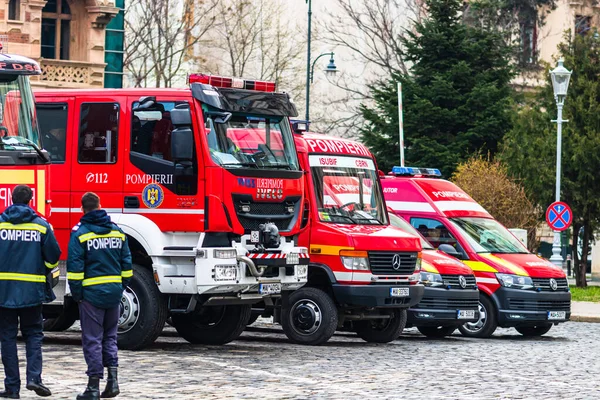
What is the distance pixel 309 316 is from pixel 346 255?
0.94 metres

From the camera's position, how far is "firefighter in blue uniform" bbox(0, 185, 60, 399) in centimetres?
1227

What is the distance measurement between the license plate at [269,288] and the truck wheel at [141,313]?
117cm

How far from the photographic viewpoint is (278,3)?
200 feet

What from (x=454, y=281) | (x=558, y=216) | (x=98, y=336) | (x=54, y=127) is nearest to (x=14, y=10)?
(x=558, y=216)

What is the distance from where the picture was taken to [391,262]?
63.5 feet

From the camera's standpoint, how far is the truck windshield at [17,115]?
15000 mm

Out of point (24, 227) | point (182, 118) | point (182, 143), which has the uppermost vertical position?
point (182, 118)

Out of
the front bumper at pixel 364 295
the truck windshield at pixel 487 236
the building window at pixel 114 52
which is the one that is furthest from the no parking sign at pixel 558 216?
the building window at pixel 114 52

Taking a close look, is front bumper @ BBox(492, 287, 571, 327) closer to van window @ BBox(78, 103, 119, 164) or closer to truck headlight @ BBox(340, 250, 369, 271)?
truck headlight @ BBox(340, 250, 369, 271)

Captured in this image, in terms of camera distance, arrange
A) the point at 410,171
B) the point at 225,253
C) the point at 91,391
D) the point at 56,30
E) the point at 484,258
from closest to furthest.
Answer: the point at 91,391 < the point at 225,253 < the point at 484,258 < the point at 410,171 < the point at 56,30

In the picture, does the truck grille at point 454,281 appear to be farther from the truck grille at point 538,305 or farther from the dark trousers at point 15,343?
the dark trousers at point 15,343

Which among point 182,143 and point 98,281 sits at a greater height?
point 182,143

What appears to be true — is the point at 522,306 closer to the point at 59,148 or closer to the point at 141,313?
the point at 141,313

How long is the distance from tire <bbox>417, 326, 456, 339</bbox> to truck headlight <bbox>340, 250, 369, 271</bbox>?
11.9 feet
